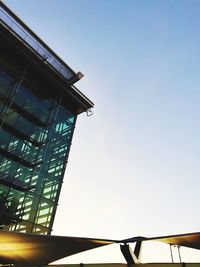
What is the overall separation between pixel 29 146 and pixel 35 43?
7319 millimetres

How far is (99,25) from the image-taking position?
1398 centimetres

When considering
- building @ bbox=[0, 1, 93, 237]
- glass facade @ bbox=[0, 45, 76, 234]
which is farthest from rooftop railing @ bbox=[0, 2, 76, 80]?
glass facade @ bbox=[0, 45, 76, 234]

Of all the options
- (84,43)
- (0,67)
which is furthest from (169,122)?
(0,67)

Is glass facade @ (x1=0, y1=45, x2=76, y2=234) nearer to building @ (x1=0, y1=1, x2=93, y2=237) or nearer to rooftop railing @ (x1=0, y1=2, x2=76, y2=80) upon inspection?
building @ (x1=0, y1=1, x2=93, y2=237)

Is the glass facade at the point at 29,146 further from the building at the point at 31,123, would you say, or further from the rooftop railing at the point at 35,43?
the rooftop railing at the point at 35,43

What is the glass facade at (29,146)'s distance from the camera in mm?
14125

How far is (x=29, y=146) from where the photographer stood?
1591cm

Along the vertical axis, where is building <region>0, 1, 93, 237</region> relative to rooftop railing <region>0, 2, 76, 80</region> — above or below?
below

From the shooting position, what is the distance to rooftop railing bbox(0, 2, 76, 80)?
645 inches

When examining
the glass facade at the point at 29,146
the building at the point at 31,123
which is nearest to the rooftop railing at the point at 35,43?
the building at the point at 31,123

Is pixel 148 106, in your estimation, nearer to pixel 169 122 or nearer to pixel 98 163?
pixel 169 122

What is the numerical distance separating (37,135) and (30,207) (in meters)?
4.58

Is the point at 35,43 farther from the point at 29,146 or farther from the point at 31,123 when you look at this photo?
the point at 29,146

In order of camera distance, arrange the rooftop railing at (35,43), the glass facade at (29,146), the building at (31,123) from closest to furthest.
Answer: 1. the glass facade at (29,146)
2. the building at (31,123)
3. the rooftop railing at (35,43)
